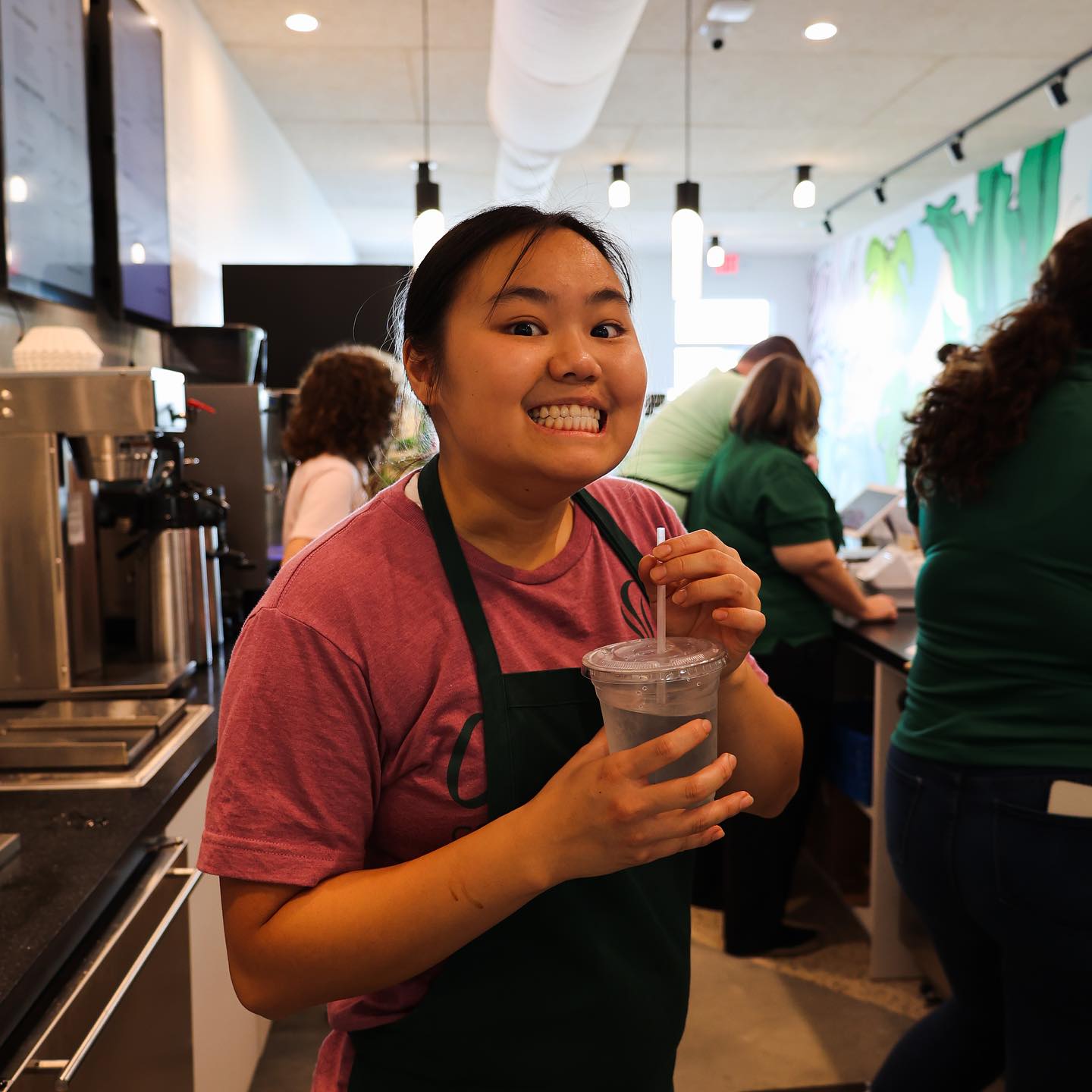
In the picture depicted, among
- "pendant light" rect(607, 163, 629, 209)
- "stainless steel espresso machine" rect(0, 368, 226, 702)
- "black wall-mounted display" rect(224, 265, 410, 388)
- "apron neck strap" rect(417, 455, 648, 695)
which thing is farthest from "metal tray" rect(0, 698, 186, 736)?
"pendant light" rect(607, 163, 629, 209)

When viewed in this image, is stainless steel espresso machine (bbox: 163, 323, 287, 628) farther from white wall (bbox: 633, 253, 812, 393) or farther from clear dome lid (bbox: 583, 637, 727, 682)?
white wall (bbox: 633, 253, 812, 393)

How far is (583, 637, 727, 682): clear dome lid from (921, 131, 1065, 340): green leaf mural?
566cm

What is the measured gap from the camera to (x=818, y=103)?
5.59 m

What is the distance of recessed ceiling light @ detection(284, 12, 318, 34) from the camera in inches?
166

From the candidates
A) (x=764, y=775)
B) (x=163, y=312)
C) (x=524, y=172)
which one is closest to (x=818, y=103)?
(x=524, y=172)

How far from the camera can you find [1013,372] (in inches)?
58.6

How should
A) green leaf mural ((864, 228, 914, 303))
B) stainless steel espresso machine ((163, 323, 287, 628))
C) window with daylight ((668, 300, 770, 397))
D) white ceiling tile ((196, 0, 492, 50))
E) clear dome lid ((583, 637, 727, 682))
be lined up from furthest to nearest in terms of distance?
window with daylight ((668, 300, 770, 397))
green leaf mural ((864, 228, 914, 303))
white ceiling tile ((196, 0, 492, 50))
stainless steel espresso machine ((163, 323, 287, 628))
clear dome lid ((583, 637, 727, 682))

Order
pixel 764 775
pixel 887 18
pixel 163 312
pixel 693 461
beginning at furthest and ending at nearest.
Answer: pixel 887 18 < pixel 163 312 < pixel 693 461 < pixel 764 775

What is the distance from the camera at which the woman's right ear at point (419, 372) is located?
0.95 metres

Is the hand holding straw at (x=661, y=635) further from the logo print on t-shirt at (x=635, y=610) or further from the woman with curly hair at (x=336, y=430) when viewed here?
the woman with curly hair at (x=336, y=430)

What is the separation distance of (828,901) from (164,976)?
232 centimetres

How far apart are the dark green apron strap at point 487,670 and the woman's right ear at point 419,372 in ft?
0.46

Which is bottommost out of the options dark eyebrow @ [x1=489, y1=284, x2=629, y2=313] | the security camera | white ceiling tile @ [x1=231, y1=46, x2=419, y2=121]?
dark eyebrow @ [x1=489, y1=284, x2=629, y2=313]

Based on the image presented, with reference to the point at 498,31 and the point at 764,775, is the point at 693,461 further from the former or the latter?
the point at 764,775
